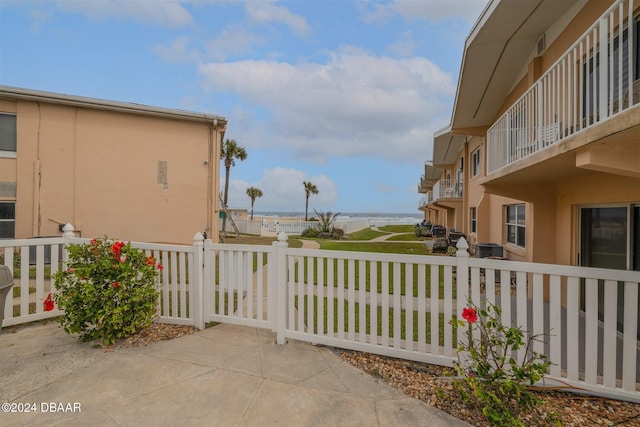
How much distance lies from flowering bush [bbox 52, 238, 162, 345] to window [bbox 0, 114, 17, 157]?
9.83 metres

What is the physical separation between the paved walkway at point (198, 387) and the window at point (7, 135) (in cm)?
957

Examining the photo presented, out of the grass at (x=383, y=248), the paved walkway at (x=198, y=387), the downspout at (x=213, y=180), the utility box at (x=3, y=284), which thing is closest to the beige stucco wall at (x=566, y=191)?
the paved walkway at (x=198, y=387)

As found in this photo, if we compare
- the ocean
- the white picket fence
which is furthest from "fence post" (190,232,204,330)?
the ocean

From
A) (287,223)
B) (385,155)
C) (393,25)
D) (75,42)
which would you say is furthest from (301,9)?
(385,155)

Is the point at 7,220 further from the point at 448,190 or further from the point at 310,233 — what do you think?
the point at 448,190

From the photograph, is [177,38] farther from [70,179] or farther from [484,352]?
[484,352]

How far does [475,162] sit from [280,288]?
13066 mm

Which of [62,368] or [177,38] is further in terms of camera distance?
[177,38]

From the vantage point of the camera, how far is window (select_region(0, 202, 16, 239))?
10195mm

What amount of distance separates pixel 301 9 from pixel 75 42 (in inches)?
265

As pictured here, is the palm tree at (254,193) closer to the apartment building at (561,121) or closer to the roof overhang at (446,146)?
the roof overhang at (446,146)

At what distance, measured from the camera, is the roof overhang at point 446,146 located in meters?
16.1

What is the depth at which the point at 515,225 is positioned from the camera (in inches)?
365

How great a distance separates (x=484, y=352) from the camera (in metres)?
2.78
